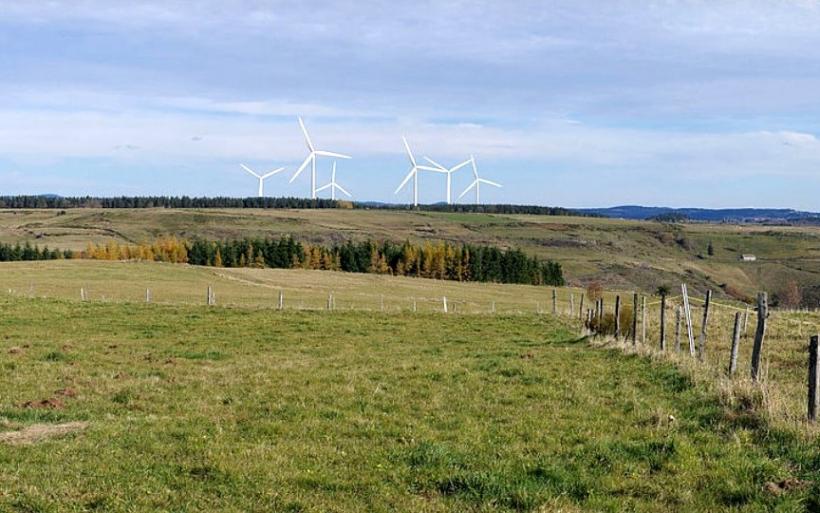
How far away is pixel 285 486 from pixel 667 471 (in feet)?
14.0

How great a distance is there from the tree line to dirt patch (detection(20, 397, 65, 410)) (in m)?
107

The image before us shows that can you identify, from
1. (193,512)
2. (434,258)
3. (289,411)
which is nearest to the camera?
(193,512)

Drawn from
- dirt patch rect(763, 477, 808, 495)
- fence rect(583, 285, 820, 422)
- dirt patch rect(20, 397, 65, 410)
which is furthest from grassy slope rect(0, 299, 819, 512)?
→ fence rect(583, 285, 820, 422)

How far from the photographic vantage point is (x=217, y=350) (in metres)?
23.0

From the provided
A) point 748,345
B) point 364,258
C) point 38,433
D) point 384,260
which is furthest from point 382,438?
point 384,260

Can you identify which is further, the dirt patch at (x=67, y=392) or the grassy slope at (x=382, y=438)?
the dirt patch at (x=67, y=392)

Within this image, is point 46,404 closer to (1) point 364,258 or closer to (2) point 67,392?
(2) point 67,392

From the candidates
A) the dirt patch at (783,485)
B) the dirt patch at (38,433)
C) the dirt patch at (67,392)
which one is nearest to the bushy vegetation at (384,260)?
the dirt patch at (67,392)

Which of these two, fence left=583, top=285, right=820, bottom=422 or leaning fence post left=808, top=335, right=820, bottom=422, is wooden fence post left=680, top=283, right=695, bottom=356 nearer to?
fence left=583, top=285, right=820, bottom=422

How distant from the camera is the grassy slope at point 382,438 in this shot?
823 centimetres

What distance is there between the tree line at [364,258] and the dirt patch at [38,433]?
10928cm

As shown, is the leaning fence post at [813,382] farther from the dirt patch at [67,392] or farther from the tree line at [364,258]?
the tree line at [364,258]

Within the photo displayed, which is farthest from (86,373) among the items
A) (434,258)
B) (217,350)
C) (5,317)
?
(434,258)

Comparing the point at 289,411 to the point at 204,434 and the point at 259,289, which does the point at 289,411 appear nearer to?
the point at 204,434
